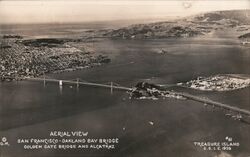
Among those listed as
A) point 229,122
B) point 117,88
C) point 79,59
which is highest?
point 79,59

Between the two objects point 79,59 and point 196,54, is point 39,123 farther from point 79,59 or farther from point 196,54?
point 196,54

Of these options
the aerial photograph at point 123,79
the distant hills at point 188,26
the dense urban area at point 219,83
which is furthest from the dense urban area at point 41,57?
the dense urban area at point 219,83

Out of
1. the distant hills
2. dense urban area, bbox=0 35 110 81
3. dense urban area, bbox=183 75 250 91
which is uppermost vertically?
the distant hills

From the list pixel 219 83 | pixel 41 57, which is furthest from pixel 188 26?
pixel 41 57

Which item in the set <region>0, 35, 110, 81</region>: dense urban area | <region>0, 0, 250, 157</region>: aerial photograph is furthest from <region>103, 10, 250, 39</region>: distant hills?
<region>0, 35, 110, 81</region>: dense urban area

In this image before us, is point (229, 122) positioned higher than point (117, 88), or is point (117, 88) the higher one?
point (117, 88)

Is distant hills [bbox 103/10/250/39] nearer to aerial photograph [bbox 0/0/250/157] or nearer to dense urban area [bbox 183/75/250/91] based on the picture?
aerial photograph [bbox 0/0/250/157]

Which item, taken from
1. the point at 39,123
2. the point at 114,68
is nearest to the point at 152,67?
the point at 114,68

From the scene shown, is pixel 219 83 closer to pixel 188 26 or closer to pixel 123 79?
pixel 188 26
